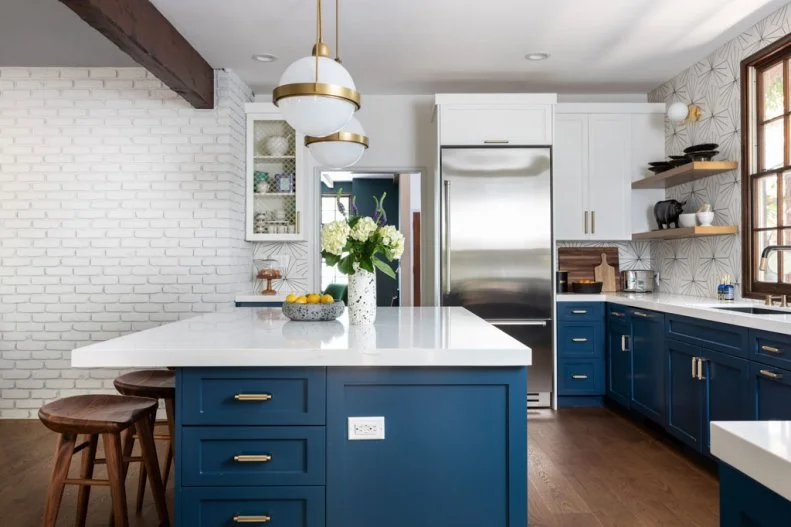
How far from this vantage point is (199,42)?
155 inches

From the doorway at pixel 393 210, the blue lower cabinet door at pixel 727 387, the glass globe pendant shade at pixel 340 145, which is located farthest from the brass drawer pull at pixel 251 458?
the doorway at pixel 393 210

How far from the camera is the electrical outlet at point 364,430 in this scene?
1.76 m

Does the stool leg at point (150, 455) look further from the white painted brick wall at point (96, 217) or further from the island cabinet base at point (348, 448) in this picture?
the white painted brick wall at point (96, 217)

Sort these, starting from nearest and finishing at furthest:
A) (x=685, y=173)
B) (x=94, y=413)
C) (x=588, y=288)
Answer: (x=94, y=413) < (x=685, y=173) < (x=588, y=288)

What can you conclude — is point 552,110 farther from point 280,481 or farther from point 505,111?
point 280,481

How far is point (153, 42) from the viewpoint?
3371mm

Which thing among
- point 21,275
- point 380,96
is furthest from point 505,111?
point 21,275

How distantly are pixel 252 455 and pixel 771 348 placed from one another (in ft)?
7.63

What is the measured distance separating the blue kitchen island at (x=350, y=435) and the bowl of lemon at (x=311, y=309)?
70 centimetres

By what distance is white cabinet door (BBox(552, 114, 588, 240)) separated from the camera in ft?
15.8

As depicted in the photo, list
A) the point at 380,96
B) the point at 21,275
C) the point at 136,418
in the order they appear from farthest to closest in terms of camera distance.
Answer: the point at 380,96 → the point at 21,275 → the point at 136,418

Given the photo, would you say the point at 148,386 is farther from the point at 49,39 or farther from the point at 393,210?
the point at 393,210

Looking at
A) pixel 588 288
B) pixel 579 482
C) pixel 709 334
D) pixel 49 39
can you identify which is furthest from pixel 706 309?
pixel 49 39

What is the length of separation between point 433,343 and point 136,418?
43.2 inches
